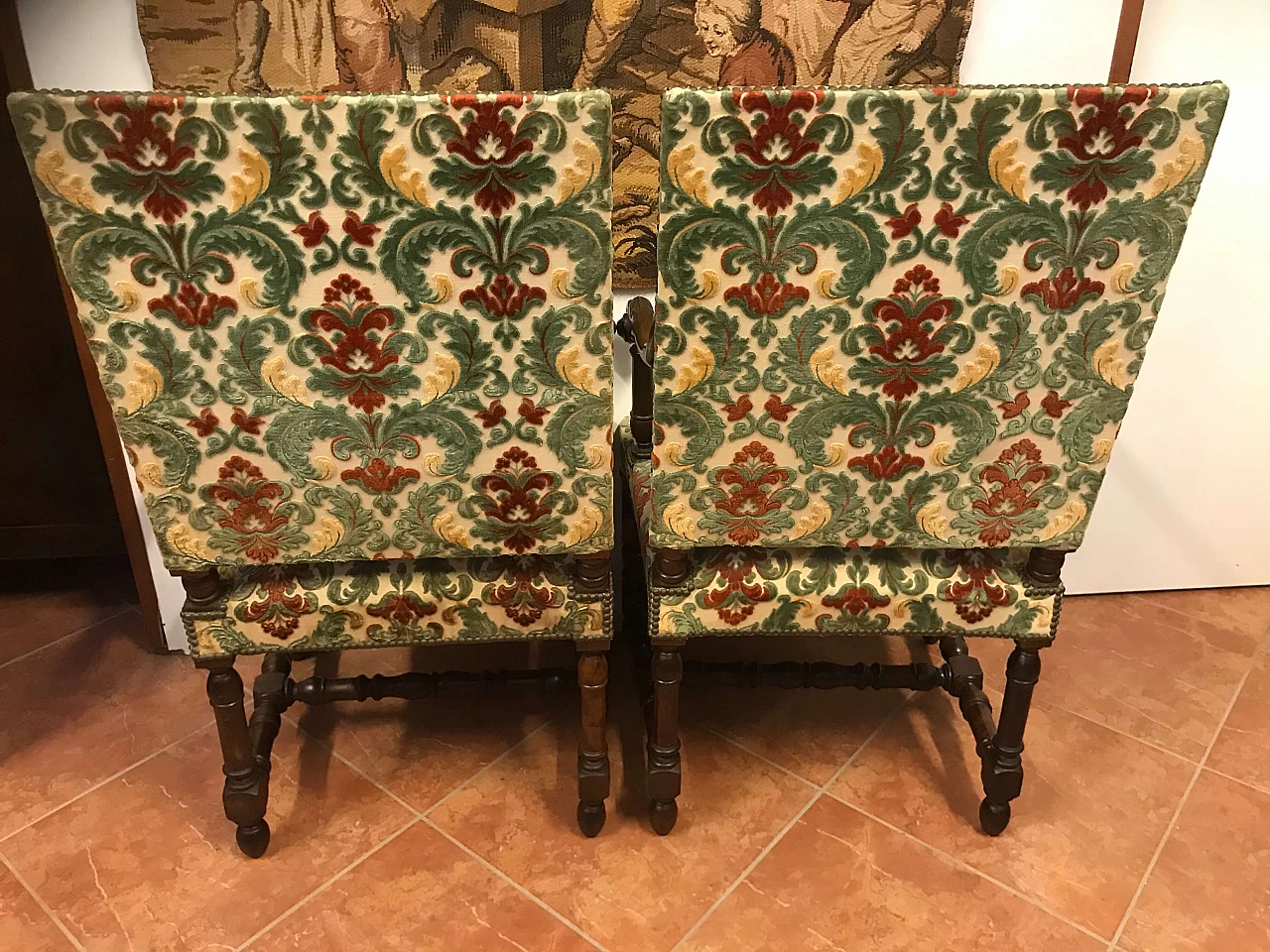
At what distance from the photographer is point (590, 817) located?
128 cm

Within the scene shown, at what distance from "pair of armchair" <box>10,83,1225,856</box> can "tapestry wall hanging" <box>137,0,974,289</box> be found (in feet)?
1.60

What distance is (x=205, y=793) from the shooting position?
1386 millimetres

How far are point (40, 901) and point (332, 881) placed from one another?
0.39m

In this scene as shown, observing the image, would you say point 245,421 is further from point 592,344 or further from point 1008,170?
point 1008,170

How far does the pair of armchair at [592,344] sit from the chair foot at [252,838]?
158mm

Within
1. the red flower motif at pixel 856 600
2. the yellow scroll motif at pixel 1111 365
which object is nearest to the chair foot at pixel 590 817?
the red flower motif at pixel 856 600

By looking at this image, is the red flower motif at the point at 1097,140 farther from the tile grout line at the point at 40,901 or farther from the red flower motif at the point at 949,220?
the tile grout line at the point at 40,901

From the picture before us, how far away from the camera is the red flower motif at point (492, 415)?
38.2 inches

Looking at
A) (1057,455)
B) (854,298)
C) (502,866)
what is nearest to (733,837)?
(502,866)

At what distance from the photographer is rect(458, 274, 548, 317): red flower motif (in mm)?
906

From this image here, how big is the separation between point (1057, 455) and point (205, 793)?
1319mm

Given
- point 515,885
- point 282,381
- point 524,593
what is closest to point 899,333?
point 524,593

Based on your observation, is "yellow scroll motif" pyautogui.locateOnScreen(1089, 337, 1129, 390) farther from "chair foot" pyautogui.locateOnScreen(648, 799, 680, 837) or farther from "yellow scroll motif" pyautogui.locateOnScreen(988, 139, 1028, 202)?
"chair foot" pyautogui.locateOnScreen(648, 799, 680, 837)

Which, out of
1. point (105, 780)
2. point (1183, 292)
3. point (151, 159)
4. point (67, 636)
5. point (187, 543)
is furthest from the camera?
point (67, 636)
